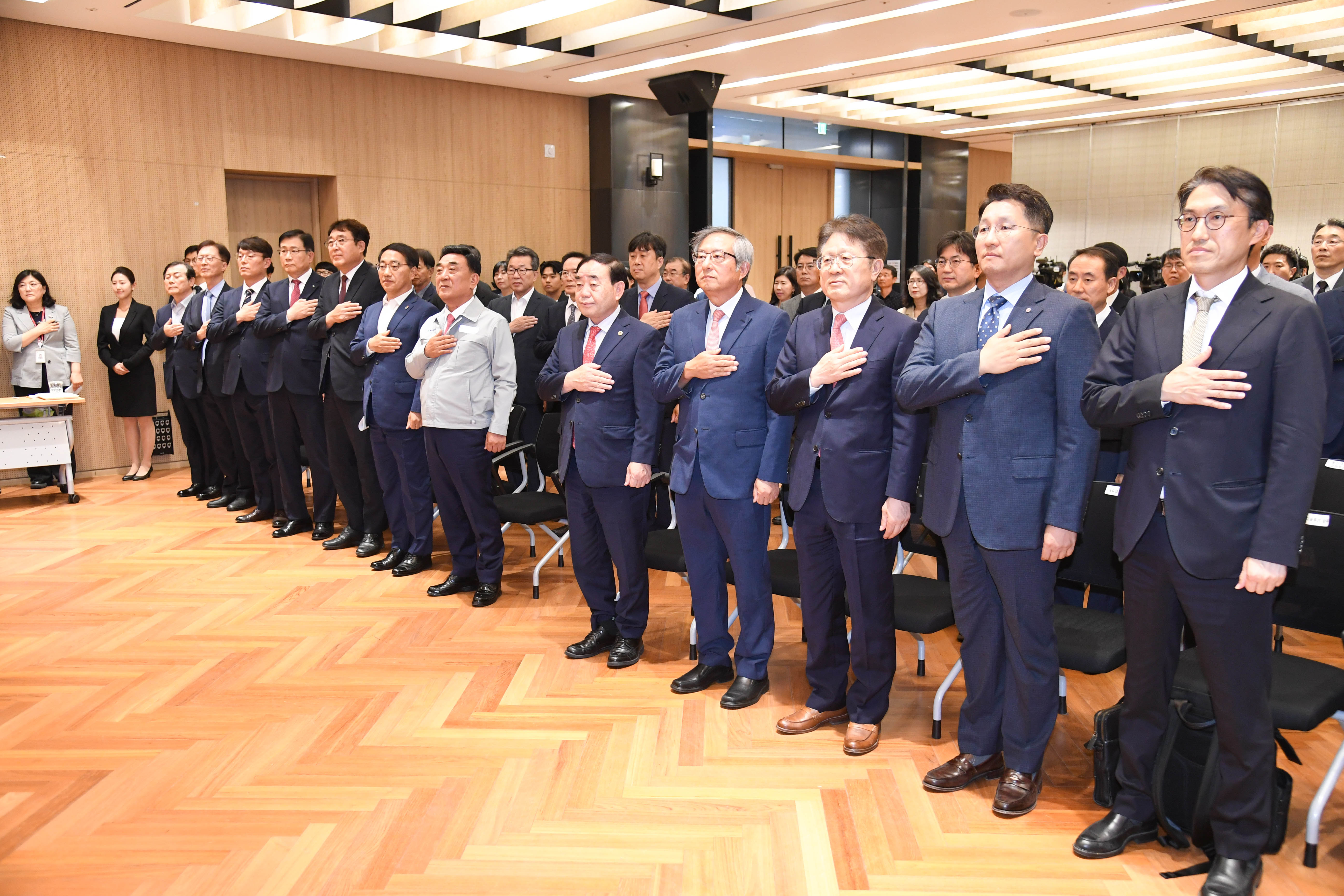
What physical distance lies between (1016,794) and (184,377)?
656 cm

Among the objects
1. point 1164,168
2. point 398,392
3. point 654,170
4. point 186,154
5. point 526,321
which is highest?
point 1164,168

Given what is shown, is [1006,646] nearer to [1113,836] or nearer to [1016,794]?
[1016,794]

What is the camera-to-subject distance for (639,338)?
156 inches

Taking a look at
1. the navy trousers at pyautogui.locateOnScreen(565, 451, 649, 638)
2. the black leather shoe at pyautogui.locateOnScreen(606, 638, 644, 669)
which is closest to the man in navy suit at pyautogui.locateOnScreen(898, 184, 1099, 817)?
the navy trousers at pyautogui.locateOnScreen(565, 451, 649, 638)

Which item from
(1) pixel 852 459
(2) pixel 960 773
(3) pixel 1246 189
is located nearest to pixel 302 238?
(1) pixel 852 459

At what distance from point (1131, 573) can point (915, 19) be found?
6684 millimetres

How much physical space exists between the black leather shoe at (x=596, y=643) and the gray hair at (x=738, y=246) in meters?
1.63

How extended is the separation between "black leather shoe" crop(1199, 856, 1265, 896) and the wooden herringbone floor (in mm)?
80

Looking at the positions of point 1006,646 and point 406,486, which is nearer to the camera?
point 1006,646

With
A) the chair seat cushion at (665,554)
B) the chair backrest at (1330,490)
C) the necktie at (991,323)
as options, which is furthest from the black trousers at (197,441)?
the chair backrest at (1330,490)

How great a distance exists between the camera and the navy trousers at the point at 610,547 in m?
4.06

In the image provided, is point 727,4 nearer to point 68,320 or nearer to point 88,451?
point 68,320

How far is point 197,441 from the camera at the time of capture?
7.63 m

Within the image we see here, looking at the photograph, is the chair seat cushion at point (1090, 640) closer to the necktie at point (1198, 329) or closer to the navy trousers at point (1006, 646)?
the navy trousers at point (1006, 646)
